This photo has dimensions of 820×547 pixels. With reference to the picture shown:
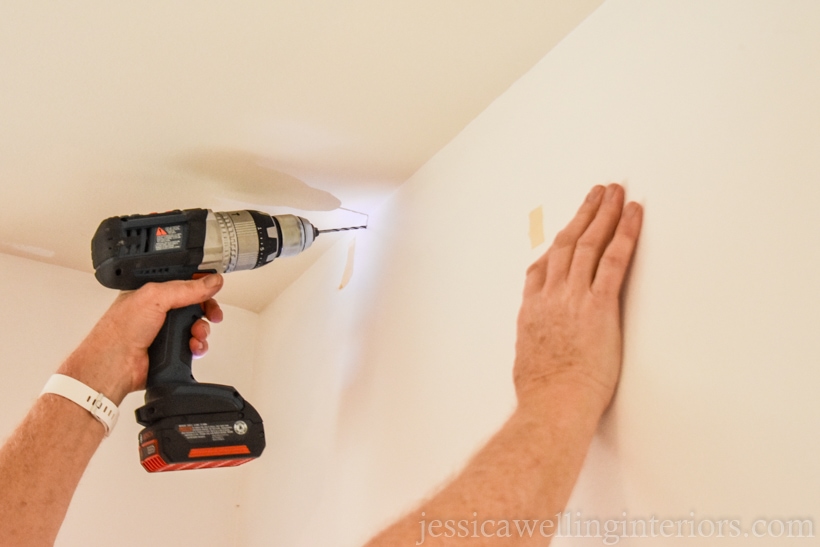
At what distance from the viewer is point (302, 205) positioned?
1.47 meters

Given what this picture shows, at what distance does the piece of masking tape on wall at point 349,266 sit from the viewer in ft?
4.96

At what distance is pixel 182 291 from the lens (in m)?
1.17

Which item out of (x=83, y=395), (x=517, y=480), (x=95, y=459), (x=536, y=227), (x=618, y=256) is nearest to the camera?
(x=517, y=480)

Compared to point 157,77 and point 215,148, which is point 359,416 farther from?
point 157,77

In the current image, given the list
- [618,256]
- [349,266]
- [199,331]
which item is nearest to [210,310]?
[199,331]

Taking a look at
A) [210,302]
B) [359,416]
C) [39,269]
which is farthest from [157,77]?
[39,269]

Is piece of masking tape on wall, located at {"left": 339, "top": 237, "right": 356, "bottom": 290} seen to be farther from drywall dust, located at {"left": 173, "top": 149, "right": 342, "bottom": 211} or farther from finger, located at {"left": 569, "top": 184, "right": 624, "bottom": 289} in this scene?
finger, located at {"left": 569, "top": 184, "right": 624, "bottom": 289}

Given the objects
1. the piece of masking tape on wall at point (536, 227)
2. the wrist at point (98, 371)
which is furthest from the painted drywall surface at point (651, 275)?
the wrist at point (98, 371)

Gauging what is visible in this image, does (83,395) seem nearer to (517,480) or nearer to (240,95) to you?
(240,95)

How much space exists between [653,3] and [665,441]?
1.79 feet

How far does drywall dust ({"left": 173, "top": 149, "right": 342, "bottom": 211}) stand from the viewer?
1.31m

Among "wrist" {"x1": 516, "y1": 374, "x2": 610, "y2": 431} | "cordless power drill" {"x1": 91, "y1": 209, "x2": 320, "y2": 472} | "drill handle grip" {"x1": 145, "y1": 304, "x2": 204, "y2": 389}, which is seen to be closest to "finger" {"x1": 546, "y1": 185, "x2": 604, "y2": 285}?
"wrist" {"x1": 516, "y1": 374, "x2": 610, "y2": 431}

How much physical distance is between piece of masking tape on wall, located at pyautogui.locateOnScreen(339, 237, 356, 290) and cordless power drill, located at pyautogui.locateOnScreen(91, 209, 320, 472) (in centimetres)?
31

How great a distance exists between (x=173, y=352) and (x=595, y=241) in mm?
812
